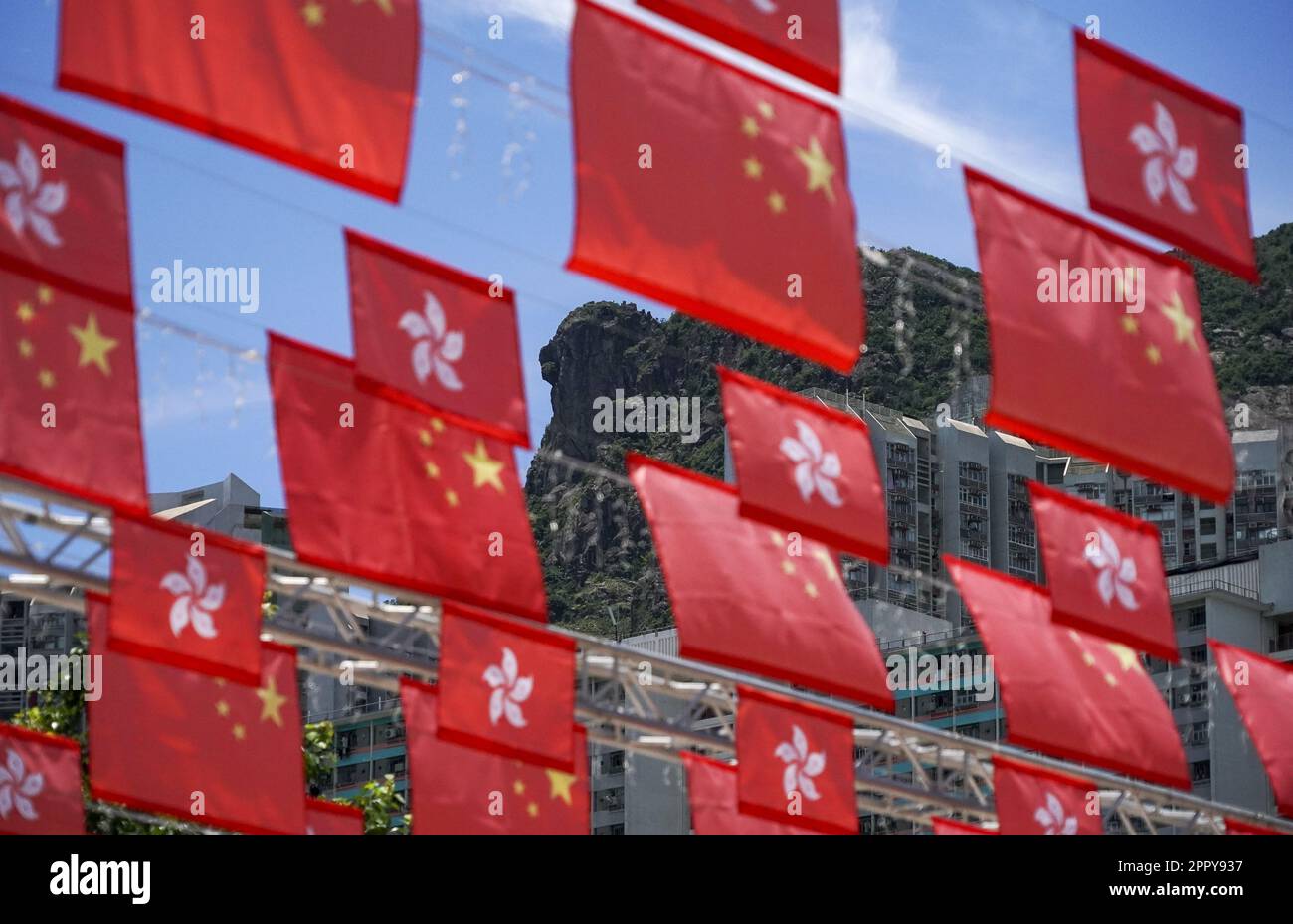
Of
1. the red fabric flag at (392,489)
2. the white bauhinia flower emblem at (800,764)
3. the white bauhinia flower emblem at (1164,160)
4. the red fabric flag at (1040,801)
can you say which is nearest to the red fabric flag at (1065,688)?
the red fabric flag at (1040,801)

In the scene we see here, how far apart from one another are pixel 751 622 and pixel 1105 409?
10.4ft

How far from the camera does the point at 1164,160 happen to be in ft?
45.2

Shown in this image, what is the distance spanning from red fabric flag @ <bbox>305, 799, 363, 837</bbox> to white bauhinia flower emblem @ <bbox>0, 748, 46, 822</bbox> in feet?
7.81

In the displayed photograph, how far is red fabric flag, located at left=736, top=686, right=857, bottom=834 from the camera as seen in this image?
655 inches

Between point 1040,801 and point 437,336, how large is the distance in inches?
265

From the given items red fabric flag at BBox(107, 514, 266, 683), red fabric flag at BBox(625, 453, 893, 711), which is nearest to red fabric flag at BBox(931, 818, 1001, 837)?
red fabric flag at BBox(625, 453, 893, 711)

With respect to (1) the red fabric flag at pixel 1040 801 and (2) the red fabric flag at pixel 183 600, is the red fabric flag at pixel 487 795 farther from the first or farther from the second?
(1) the red fabric flag at pixel 1040 801

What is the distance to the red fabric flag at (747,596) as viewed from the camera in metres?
15.4

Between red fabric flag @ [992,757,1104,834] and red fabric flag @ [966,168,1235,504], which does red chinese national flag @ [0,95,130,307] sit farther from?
red fabric flag @ [992,757,1104,834]

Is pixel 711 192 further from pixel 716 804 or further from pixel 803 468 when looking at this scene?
pixel 716 804

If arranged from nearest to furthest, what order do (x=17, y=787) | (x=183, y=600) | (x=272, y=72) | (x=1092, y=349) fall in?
1. (x=272, y=72)
2. (x=1092, y=349)
3. (x=183, y=600)
4. (x=17, y=787)

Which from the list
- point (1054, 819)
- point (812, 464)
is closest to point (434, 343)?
point (812, 464)

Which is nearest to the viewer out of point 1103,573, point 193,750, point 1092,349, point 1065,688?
point 1092,349

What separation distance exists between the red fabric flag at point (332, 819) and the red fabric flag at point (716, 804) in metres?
2.92
